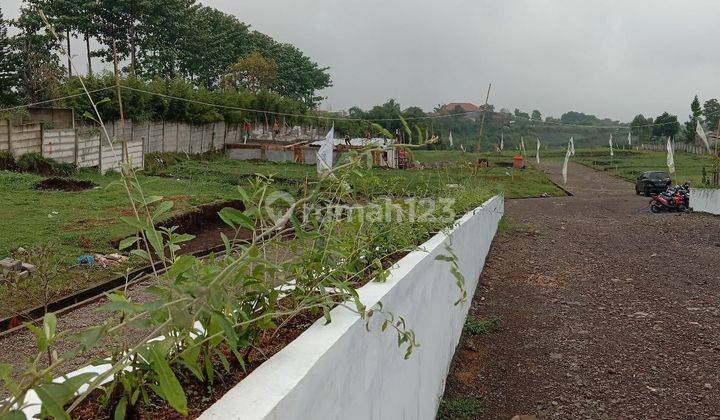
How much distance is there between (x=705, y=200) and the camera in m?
16.7

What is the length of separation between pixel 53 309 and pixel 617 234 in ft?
33.5

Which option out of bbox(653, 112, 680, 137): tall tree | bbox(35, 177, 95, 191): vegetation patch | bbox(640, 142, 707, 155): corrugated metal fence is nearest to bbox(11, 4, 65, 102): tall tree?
bbox(35, 177, 95, 191): vegetation patch

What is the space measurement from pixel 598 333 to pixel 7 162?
1460 centimetres

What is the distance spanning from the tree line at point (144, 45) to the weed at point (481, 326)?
16326 mm

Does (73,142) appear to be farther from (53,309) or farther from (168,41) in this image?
(168,41)

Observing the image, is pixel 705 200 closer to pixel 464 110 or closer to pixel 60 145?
pixel 60 145

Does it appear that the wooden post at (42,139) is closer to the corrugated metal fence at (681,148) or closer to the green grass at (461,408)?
the green grass at (461,408)

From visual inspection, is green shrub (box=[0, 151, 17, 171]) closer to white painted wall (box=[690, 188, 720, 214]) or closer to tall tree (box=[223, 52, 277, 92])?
white painted wall (box=[690, 188, 720, 214])

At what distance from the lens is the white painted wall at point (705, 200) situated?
52.6 feet

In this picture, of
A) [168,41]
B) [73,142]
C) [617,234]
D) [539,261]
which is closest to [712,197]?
[617,234]

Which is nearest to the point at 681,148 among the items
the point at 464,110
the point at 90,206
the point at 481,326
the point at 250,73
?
the point at 464,110

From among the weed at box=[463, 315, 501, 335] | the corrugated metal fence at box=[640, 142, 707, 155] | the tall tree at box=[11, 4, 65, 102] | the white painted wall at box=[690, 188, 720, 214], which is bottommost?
the weed at box=[463, 315, 501, 335]

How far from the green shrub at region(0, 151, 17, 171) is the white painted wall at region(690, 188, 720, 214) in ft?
57.6

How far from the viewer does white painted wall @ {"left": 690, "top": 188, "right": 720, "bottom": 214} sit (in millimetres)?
A: 16031
